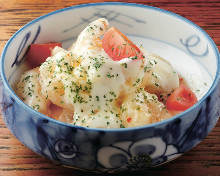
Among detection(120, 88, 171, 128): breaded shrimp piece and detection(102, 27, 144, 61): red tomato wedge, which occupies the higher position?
detection(102, 27, 144, 61): red tomato wedge

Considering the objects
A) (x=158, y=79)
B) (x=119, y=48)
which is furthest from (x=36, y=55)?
(x=158, y=79)

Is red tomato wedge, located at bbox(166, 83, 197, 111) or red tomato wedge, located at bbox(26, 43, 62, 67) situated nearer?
red tomato wedge, located at bbox(166, 83, 197, 111)

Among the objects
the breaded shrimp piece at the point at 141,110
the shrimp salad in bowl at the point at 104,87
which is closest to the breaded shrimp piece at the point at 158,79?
the shrimp salad in bowl at the point at 104,87

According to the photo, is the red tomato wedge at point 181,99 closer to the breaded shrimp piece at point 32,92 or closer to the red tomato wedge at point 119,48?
the red tomato wedge at point 119,48

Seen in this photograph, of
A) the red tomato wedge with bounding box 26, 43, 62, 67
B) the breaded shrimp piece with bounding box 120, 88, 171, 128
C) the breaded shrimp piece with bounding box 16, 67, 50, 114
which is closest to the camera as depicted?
the breaded shrimp piece with bounding box 120, 88, 171, 128

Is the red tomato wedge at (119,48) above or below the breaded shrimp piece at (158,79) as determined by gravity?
above

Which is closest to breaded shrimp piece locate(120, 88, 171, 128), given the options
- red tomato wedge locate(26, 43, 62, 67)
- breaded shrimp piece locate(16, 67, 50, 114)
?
breaded shrimp piece locate(16, 67, 50, 114)

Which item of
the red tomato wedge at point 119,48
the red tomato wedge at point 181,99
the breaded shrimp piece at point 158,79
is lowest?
the red tomato wedge at point 181,99

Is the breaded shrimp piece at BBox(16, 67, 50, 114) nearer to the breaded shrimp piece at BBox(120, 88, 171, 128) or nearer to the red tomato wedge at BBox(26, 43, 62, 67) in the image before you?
the red tomato wedge at BBox(26, 43, 62, 67)
